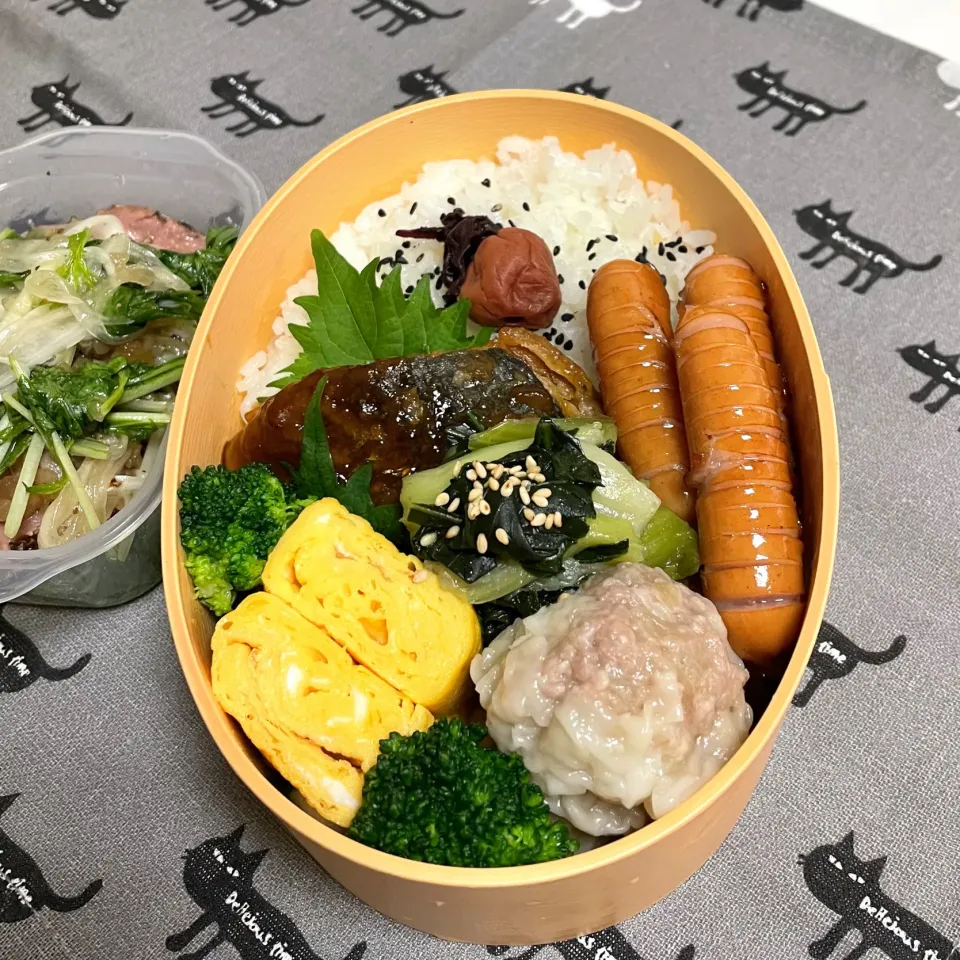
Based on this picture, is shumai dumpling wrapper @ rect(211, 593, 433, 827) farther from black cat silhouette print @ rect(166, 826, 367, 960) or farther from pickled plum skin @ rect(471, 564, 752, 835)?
black cat silhouette print @ rect(166, 826, 367, 960)

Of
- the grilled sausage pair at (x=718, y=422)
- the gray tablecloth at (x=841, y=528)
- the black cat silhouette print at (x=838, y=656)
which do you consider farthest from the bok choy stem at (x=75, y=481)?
the black cat silhouette print at (x=838, y=656)

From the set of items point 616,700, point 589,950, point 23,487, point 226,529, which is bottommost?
point 589,950

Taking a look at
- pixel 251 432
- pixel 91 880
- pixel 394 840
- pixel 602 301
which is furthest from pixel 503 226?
pixel 91 880

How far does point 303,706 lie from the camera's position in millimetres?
1616

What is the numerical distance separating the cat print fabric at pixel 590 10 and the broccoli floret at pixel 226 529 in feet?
8.94

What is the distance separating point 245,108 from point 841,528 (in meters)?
2.71

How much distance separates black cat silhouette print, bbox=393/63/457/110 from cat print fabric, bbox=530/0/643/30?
0.58 meters

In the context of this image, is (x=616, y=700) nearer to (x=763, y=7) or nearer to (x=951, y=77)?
(x=951, y=77)

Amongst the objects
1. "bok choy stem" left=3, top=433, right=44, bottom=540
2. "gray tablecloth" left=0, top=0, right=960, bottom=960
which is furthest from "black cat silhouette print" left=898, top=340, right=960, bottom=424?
"bok choy stem" left=3, top=433, right=44, bottom=540

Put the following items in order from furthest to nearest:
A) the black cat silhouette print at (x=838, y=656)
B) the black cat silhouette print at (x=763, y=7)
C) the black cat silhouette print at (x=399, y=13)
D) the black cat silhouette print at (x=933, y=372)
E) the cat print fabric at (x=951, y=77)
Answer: the black cat silhouette print at (x=399, y=13)
the black cat silhouette print at (x=763, y=7)
the cat print fabric at (x=951, y=77)
the black cat silhouette print at (x=933, y=372)
the black cat silhouette print at (x=838, y=656)

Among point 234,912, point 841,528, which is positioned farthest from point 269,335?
point 841,528

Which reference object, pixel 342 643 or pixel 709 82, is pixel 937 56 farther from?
pixel 342 643

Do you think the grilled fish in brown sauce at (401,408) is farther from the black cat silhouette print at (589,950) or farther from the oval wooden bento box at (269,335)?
the black cat silhouette print at (589,950)

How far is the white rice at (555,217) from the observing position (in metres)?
2.60
